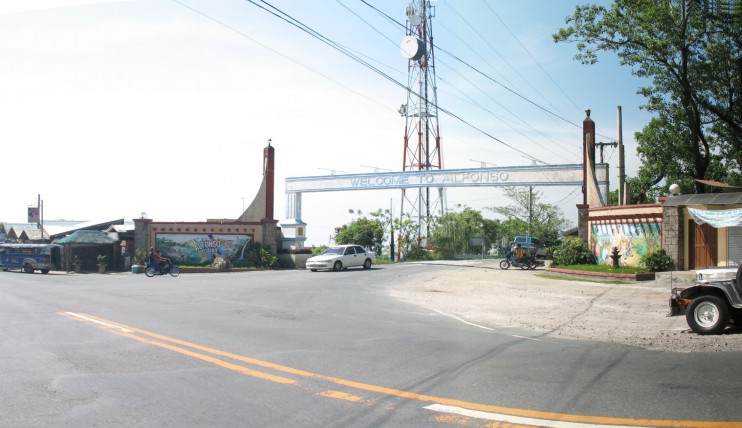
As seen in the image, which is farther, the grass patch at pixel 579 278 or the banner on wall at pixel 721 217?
the grass patch at pixel 579 278

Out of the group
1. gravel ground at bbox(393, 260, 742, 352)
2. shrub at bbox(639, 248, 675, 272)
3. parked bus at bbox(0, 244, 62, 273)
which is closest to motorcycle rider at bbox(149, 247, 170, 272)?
parked bus at bbox(0, 244, 62, 273)

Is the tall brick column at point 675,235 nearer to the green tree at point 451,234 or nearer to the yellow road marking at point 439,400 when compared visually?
the yellow road marking at point 439,400

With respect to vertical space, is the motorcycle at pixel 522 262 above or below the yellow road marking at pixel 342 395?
above

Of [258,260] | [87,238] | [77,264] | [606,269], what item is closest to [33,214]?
[87,238]

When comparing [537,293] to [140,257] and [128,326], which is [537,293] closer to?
[128,326]

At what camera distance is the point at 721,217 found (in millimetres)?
19062

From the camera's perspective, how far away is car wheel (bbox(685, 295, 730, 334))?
10742 mm

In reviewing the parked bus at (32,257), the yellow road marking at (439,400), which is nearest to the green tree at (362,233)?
the parked bus at (32,257)

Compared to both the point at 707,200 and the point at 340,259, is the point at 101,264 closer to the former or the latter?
the point at 340,259

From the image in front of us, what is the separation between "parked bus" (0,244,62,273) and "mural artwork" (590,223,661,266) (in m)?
32.7

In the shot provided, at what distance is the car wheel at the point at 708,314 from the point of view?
10.7 metres

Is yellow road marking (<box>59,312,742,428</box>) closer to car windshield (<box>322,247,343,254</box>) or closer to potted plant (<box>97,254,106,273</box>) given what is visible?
car windshield (<box>322,247,343,254</box>)

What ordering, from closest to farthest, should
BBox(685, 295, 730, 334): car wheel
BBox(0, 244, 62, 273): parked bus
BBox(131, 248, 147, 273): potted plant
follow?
BBox(685, 295, 730, 334): car wheel < BBox(131, 248, 147, 273): potted plant < BBox(0, 244, 62, 273): parked bus

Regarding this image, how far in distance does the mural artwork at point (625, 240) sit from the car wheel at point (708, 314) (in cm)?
1438
